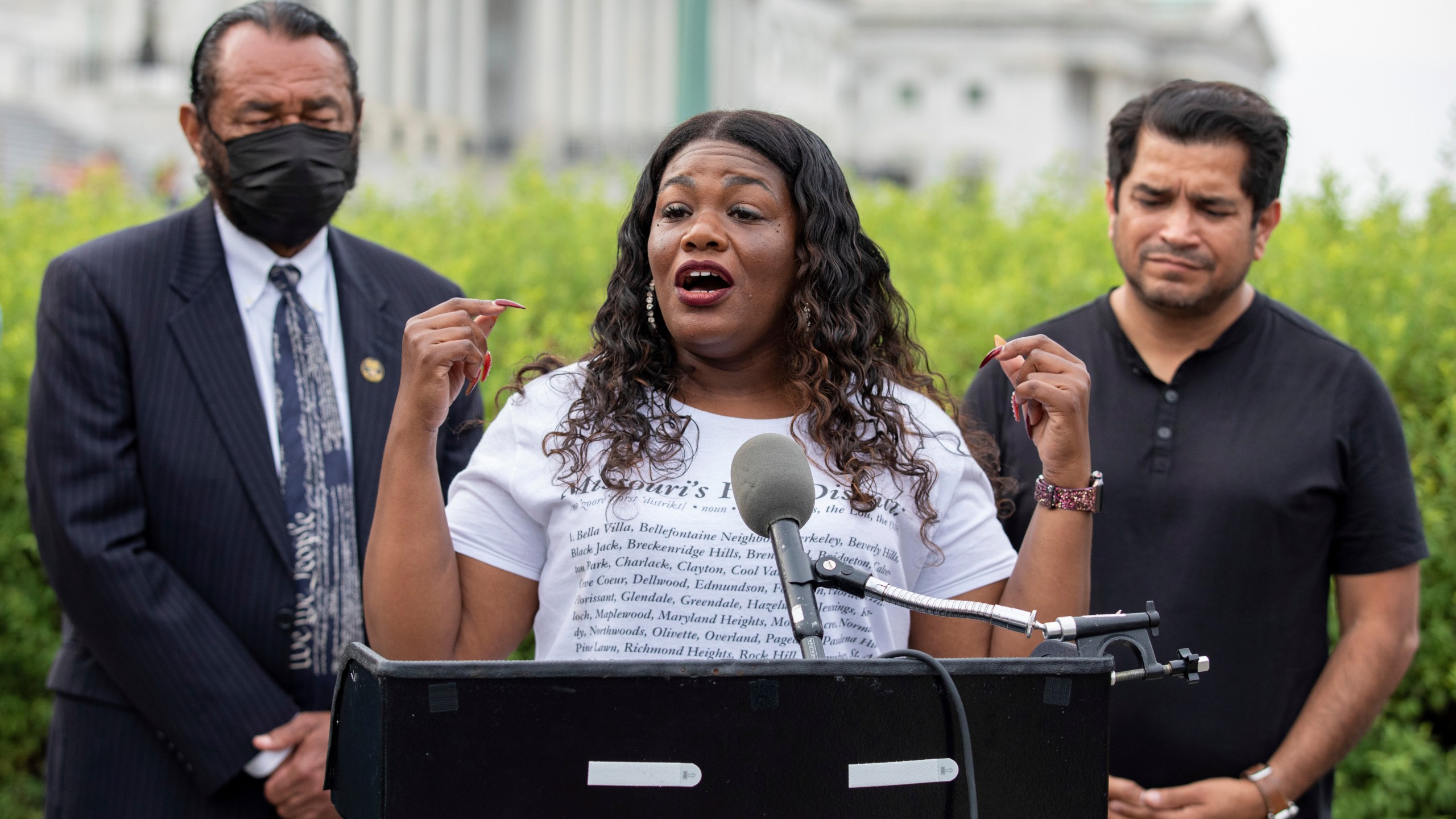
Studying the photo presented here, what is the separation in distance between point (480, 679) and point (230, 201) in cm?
209

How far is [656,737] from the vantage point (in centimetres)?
169

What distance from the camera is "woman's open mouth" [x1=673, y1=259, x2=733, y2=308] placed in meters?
2.49

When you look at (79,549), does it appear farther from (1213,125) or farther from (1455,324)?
(1455,324)

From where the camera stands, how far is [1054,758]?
1825 mm

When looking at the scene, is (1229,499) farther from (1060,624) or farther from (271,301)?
(271,301)

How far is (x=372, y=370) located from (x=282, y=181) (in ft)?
1.57

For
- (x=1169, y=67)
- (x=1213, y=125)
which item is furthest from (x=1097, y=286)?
(x=1169, y=67)

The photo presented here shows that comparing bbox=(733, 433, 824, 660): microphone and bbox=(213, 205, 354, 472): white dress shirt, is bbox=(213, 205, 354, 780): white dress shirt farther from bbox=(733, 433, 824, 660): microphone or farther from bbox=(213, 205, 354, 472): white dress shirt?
bbox=(733, 433, 824, 660): microphone

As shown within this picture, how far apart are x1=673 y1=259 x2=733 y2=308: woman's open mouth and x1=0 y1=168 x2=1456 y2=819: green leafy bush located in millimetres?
2112

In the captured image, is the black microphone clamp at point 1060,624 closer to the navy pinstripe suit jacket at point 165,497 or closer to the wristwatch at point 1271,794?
the wristwatch at point 1271,794

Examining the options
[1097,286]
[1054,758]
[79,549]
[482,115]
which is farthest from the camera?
[482,115]

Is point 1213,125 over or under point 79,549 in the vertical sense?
over

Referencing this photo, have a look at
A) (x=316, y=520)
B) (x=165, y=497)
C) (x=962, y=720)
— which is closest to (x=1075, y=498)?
(x=962, y=720)

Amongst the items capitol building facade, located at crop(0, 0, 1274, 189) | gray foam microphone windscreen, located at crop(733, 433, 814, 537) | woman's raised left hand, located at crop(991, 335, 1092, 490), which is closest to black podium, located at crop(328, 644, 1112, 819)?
gray foam microphone windscreen, located at crop(733, 433, 814, 537)
